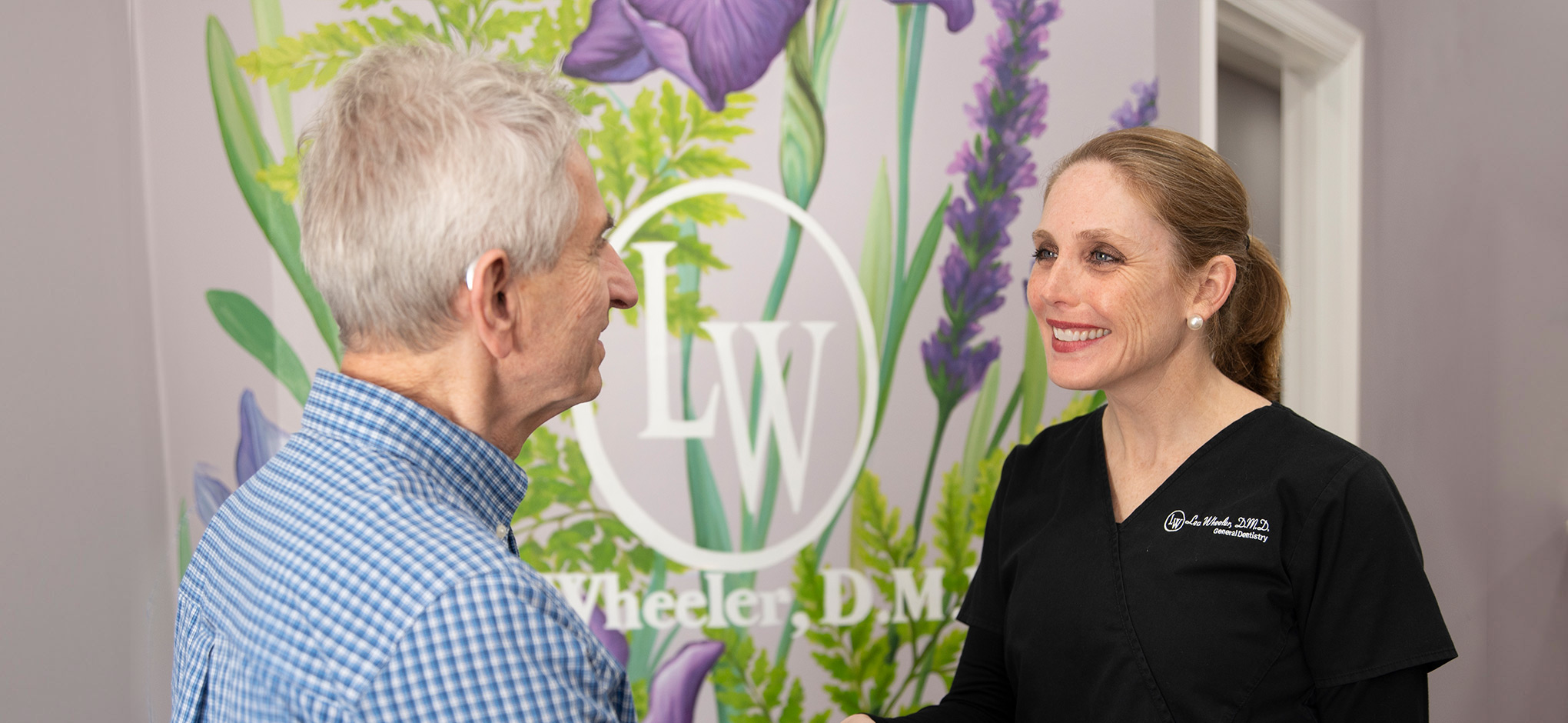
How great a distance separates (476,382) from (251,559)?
197mm

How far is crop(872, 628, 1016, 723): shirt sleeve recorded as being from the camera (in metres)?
1.33

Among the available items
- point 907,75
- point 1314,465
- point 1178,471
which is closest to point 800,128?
point 907,75

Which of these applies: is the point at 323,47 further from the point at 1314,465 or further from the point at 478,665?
the point at 1314,465

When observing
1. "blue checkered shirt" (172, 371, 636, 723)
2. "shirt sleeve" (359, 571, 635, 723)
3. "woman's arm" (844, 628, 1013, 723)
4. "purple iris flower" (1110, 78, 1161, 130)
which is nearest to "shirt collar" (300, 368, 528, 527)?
"blue checkered shirt" (172, 371, 636, 723)

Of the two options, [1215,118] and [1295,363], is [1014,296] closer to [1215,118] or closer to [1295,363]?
[1215,118]

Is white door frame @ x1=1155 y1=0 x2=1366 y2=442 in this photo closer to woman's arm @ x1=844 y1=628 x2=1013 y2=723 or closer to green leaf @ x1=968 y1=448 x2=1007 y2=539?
green leaf @ x1=968 y1=448 x2=1007 y2=539

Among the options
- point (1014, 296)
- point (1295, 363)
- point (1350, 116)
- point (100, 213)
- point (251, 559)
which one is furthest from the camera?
point (1295, 363)

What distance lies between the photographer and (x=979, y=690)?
135cm

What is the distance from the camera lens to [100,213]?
69.7 inches

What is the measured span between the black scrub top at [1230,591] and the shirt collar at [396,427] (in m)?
0.76

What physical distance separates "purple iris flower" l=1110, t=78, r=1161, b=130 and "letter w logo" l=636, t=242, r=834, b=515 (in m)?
0.66

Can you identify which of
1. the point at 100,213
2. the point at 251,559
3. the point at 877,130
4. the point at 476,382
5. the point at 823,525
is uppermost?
the point at 877,130

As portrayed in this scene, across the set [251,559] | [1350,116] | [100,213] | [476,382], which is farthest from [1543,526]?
[100,213]

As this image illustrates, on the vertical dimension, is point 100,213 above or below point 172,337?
above
